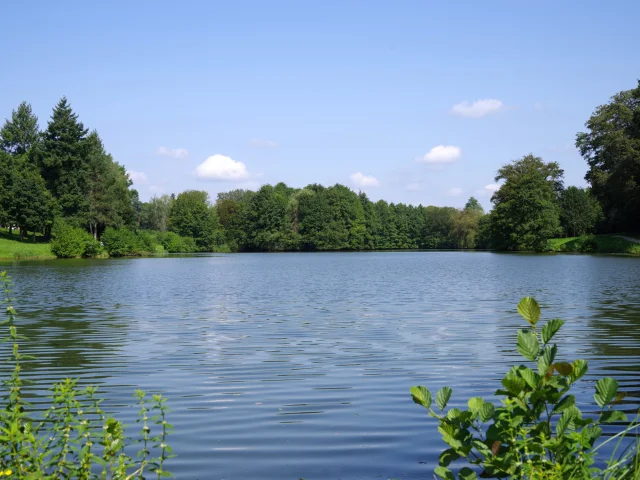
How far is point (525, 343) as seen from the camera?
3.60 meters

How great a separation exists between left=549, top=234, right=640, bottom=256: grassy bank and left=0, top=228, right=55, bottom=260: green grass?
5770 centimetres

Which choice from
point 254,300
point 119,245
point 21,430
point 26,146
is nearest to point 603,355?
point 21,430

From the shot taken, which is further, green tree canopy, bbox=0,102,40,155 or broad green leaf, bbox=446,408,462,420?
green tree canopy, bbox=0,102,40,155

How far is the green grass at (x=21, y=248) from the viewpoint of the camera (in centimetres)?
6594

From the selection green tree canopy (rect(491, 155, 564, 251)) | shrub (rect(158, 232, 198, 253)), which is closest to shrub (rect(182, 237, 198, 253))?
shrub (rect(158, 232, 198, 253))

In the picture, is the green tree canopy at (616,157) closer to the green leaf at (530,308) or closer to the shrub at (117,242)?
the shrub at (117,242)

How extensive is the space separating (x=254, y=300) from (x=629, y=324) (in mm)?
12601

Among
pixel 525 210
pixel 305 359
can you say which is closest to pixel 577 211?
pixel 525 210

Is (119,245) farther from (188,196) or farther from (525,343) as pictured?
(525,343)

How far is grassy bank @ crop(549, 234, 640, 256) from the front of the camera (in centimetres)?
6472

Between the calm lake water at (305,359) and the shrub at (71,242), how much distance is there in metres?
45.9

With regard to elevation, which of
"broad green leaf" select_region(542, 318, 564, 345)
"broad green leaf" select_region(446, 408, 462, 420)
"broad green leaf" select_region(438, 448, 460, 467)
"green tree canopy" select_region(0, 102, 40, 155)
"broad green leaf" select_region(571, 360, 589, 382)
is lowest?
"broad green leaf" select_region(438, 448, 460, 467)

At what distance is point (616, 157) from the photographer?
214 ft

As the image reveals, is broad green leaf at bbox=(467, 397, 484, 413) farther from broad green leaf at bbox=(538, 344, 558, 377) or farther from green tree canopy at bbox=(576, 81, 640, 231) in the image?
green tree canopy at bbox=(576, 81, 640, 231)
